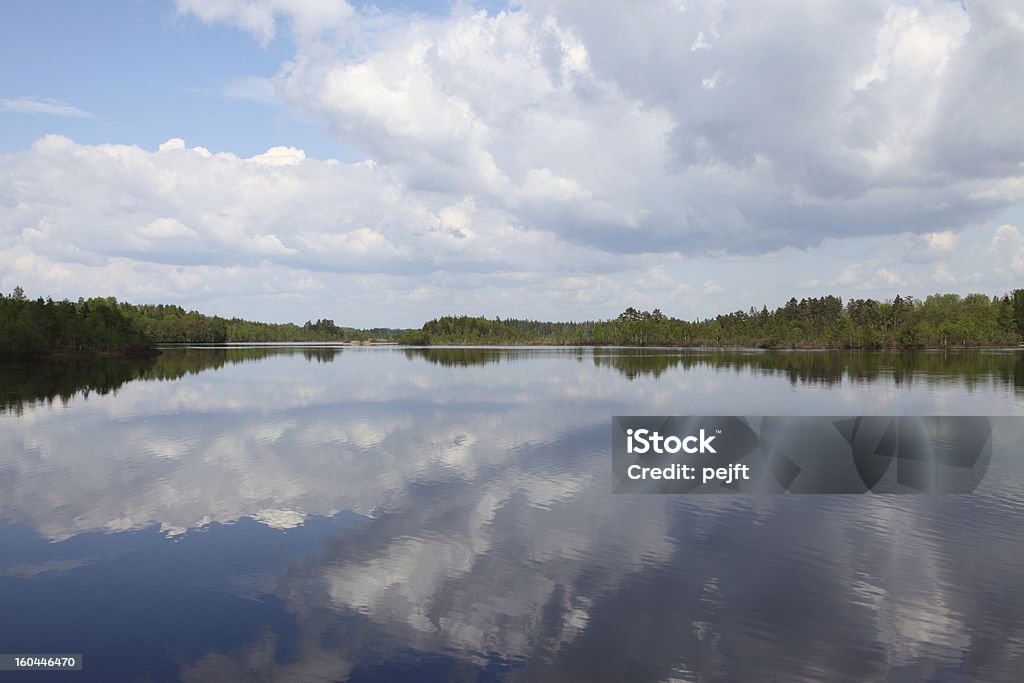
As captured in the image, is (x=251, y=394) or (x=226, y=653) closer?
(x=226, y=653)

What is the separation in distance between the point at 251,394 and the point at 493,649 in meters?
56.7

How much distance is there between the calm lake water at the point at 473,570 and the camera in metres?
12.2

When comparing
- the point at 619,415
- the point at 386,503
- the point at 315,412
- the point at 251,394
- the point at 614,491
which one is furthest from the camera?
the point at 251,394

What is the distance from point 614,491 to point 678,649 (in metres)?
12.1

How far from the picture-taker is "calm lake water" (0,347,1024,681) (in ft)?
40.2

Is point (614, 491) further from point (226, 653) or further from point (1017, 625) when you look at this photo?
point (226, 653)

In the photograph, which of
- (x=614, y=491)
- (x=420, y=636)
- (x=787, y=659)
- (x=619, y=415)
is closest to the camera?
(x=787, y=659)

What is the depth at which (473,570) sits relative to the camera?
16.5 meters

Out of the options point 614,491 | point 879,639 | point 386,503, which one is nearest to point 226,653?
point 386,503

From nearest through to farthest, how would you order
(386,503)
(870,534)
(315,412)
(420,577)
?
(420,577) → (870,534) → (386,503) → (315,412)

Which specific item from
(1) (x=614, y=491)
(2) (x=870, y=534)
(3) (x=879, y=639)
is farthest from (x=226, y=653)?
(2) (x=870, y=534)

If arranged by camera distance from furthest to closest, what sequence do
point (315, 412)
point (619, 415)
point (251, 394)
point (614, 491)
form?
point (251, 394)
point (315, 412)
point (619, 415)
point (614, 491)

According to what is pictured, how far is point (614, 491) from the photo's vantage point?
80.5 ft

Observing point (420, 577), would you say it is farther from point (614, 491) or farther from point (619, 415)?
point (619, 415)
